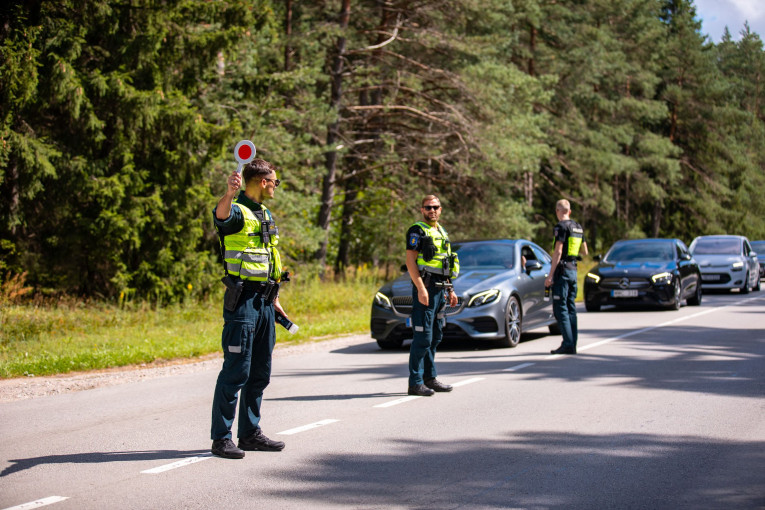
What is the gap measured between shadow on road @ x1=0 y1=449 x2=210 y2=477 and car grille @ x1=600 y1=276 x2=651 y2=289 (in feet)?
44.8

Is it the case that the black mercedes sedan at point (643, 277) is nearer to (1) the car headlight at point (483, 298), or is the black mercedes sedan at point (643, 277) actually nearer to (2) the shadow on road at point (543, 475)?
(1) the car headlight at point (483, 298)

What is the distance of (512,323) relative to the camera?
489 inches

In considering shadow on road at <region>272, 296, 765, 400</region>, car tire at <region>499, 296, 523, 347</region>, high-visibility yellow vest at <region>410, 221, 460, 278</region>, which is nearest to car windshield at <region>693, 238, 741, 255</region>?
shadow on road at <region>272, 296, 765, 400</region>

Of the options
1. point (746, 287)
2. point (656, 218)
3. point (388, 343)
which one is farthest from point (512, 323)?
point (656, 218)

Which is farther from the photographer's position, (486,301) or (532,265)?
(532,265)

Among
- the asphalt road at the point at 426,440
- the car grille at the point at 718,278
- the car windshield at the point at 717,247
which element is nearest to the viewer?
the asphalt road at the point at 426,440

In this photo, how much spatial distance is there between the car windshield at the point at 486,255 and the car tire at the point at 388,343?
5.69 ft

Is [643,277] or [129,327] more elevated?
[643,277]

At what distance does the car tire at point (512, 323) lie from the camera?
1223cm

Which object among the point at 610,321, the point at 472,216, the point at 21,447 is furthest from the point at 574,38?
the point at 21,447

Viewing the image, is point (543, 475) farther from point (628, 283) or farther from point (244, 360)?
point (628, 283)

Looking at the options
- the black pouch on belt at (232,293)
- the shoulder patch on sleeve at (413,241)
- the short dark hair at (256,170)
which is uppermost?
the short dark hair at (256,170)

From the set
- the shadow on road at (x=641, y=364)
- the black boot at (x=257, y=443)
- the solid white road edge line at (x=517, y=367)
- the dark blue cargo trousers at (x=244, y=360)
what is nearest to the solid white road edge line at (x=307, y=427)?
the black boot at (x=257, y=443)

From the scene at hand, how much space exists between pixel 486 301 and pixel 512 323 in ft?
2.23
